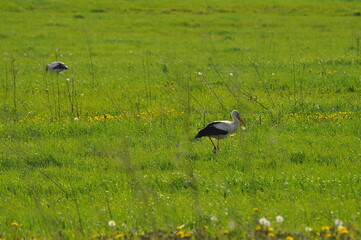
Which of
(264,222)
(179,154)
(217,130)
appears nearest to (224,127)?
(217,130)

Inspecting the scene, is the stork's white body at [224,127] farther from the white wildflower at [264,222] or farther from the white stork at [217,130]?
the white wildflower at [264,222]

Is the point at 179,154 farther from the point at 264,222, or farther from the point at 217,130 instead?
the point at 264,222

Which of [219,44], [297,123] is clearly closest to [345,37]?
[219,44]

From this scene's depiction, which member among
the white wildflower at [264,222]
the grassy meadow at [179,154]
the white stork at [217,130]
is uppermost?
the white wildflower at [264,222]

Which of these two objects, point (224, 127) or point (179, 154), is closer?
point (179, 154)

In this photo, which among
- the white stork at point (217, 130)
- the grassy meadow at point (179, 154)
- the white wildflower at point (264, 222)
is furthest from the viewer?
the white stork at point (217, 130)

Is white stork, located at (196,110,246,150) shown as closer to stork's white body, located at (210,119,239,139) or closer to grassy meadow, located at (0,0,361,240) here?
stork's white body, located at (210,119,239,139)

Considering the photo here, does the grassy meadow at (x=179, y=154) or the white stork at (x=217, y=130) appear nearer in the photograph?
the grassy meadow at (x=179, y=154)

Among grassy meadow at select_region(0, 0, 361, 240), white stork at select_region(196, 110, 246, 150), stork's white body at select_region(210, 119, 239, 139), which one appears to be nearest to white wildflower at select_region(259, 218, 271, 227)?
grassy meadow at select_region(0, 0, 361, 240)

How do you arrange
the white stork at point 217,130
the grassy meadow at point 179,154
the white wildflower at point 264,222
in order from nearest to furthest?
1. the white wildflower at point 264,222
2. the grassy meadow at point 179,154
3. the white stork at point 217,130

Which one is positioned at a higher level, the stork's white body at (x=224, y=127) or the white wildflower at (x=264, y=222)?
the white wildflower at (x=264, y=222)

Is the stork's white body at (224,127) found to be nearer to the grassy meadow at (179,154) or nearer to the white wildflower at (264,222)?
the grassy meadow at (179,154)

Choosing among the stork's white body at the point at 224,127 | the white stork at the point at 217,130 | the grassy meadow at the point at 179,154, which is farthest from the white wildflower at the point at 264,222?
the stork's white body at the point at 224,127

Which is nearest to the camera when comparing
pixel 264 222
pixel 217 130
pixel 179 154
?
pixel 264 222
